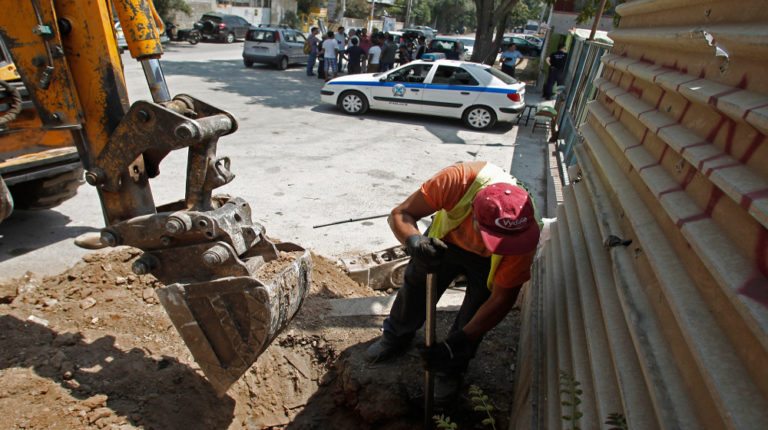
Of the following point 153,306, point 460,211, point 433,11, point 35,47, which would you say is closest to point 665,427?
point 460,211

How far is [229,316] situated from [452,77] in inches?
372

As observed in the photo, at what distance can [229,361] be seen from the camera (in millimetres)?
2504

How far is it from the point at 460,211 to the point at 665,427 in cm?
159

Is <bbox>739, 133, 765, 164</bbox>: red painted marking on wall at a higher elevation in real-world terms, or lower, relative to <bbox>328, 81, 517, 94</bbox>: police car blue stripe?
higher

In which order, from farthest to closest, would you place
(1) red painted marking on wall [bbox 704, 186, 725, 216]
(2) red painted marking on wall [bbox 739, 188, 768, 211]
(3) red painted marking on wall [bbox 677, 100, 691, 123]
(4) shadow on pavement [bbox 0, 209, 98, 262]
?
1. (4) shadow on pavement [bbox 0, 209, 98, 262]
2. (3) red painted marking on wall [bbox 677, 100, 691, 123]
3. (1) red painted marking on wall [bbox 704, 186, 725, 216]
4. (2) red painted marking on wall [bbox 739, 188, 768, 211]

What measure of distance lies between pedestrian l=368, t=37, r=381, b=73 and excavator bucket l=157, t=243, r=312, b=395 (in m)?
14.4

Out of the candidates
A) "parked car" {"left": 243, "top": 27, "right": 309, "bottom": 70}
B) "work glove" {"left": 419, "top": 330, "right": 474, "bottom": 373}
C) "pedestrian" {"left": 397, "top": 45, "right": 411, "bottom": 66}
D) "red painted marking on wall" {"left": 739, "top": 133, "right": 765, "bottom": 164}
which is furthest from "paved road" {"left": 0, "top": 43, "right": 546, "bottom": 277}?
"pedestrian" {"left": 397, "top": 45, "right": 411, "bottom": 66}

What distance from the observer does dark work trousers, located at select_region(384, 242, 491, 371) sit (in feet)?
9.21

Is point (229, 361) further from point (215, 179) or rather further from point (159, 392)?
point (215, 179)

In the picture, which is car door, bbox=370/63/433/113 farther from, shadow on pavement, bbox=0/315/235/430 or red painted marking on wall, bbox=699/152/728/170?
red painted marking on wall, bbox=699/152/728/170

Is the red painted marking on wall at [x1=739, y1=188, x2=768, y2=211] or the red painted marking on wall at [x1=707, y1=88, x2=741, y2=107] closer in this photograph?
the red painted marking on wall at [x1=739, y1=188, x2=768, y2=211]

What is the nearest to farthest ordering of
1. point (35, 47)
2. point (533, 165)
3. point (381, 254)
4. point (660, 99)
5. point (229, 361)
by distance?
point (660, 99), point (35, 47), point (229, 361), point (381, 254), point (533, 165)

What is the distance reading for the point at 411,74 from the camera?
36.6 feet

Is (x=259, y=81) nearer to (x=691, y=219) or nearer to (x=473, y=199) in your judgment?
(x=473, y=199)
